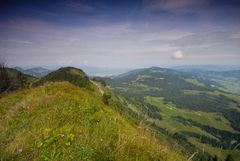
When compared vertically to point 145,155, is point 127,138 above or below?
above

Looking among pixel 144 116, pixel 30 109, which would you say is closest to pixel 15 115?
pixel 30 109

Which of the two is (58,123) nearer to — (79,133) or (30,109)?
(79,133)

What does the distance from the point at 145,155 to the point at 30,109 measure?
715 cm

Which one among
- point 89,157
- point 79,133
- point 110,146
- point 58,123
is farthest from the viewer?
point 58,123

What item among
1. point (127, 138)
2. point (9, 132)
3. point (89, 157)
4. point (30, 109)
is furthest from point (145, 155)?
point (30, 109)

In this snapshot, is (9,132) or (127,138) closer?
(127,138)

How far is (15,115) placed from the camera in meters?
9.73

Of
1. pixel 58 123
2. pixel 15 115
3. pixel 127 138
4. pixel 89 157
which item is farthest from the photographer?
pixel 15 115

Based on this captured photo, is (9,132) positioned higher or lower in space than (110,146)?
lower

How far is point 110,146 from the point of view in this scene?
4773 millimetres

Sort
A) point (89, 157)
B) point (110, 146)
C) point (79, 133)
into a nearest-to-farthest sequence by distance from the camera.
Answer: point (89, 157) < point (110, 146) < point (79, 133)

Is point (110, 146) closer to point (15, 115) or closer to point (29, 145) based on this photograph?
point (29, 145)

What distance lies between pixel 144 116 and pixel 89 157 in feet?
11.1

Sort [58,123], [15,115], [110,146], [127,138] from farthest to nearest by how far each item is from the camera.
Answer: [15,115] < [58,123] < [127,138] < [110,146]
